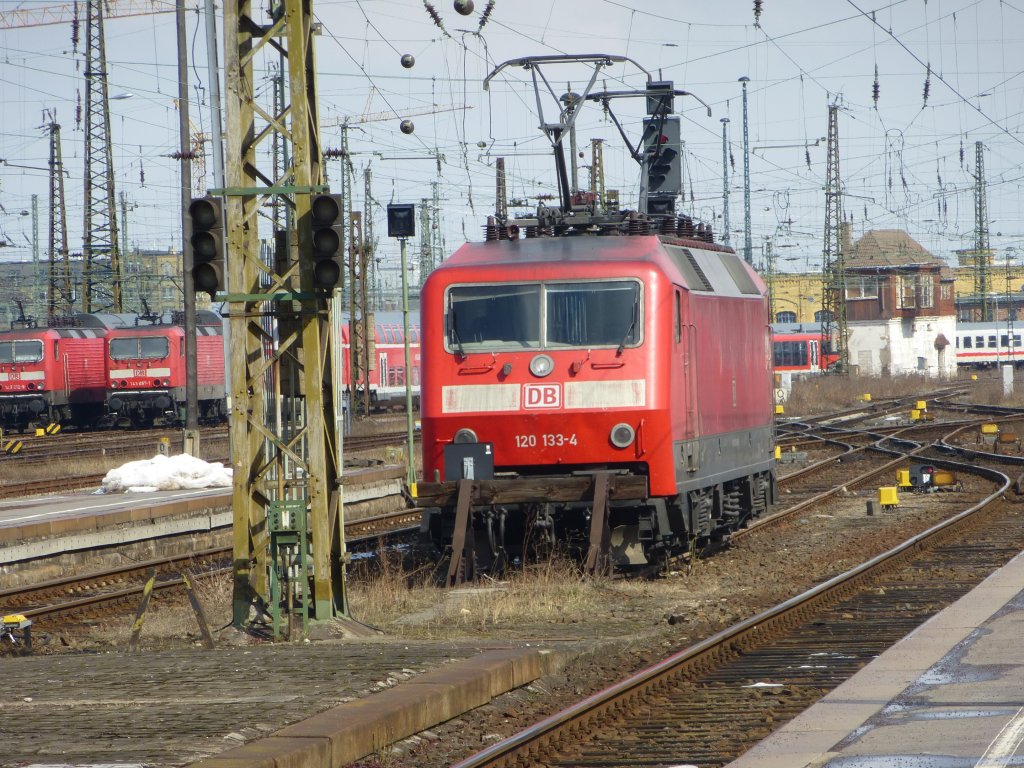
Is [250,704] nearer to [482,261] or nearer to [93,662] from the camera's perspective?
[93,662]

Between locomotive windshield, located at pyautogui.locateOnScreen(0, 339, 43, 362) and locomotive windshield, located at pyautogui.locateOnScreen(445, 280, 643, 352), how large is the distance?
3621cm

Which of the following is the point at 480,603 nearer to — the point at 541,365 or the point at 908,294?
the point at 541,365

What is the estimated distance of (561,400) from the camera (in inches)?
547

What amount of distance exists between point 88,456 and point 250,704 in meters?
27.5

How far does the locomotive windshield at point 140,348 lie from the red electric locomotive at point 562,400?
115 feet

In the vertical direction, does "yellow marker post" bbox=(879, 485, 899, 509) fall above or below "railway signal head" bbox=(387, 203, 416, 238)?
below

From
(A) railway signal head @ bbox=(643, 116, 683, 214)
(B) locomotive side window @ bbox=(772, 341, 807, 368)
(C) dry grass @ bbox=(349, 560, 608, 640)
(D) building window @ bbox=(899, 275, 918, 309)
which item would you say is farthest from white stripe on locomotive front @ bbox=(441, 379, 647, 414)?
(D) building window @ bbox=(899, 275, 918, 309)

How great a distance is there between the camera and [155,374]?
48156mm

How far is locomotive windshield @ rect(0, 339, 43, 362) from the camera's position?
155 feet

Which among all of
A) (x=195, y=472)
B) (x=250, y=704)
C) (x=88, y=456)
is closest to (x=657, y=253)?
(x=250, y=704)

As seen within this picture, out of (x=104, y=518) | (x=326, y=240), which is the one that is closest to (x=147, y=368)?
(x=104, y=518)

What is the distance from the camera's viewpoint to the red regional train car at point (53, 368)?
47469mm

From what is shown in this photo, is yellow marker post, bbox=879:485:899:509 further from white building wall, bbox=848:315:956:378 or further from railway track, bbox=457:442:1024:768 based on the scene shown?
white building wall, bbox=848:315:956:378

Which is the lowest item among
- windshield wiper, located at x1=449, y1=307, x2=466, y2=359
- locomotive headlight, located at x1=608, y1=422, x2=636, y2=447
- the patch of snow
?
the patch of snow
